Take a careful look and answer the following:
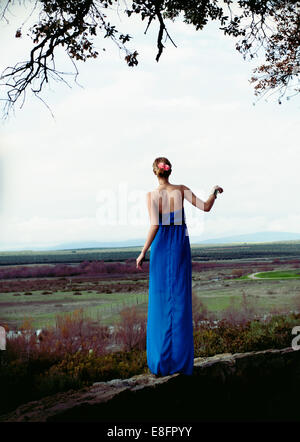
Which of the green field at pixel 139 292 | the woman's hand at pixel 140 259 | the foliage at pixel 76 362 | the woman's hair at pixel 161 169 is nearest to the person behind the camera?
the woman's hand at pixel 140 259

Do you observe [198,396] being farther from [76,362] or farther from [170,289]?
[76,362]

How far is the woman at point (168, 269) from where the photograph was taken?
3.91 meters

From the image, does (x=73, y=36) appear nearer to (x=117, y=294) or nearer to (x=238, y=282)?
(x=117, y=294)

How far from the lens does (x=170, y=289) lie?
3916 mm

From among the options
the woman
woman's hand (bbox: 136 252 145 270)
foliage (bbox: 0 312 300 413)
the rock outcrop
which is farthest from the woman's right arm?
foliage (bbox: 0 312 300 413)

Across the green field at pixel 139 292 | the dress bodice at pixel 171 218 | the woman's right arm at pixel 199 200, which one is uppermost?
the woman's right arm at pixel 199 200

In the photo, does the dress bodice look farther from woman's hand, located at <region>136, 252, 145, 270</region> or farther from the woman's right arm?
woman's hand, located at <region>136, 252, 145, 270</region>

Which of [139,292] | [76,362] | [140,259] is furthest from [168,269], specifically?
[139,292]

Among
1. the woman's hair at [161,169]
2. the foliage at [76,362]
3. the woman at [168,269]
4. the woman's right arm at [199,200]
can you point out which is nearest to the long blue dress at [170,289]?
the woman at [168,269]

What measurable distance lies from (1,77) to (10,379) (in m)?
3.09

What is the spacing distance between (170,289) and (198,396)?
1.11 metres

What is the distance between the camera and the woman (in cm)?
391

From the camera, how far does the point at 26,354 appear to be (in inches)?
188

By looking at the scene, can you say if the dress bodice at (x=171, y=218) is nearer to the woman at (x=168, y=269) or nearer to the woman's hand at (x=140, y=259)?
the woman at (x=168, y=269)
